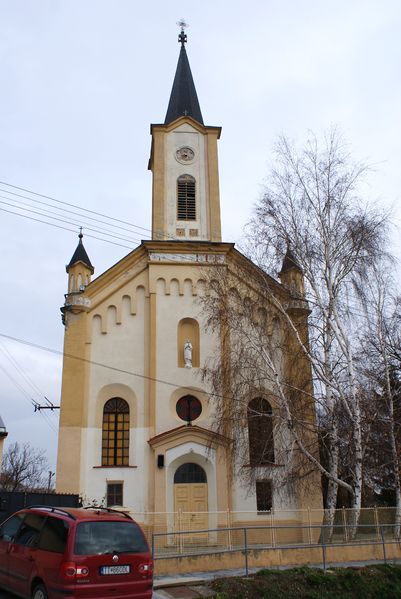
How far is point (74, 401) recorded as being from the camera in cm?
2205

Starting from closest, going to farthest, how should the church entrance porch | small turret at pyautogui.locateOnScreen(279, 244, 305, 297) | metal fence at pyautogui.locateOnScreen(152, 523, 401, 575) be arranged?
metal fence at pyautogui.locateOnScreen(152, 523, 401, 575), small turret at pyautogui.locateOnScreen(279, 244, 305, 297), the church entrance porch

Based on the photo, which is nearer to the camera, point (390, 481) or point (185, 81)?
point (390, 481)

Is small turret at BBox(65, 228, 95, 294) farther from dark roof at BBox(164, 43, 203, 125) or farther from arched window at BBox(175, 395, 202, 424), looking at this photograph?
dark roof at BBox(164, 43, 203, 125)

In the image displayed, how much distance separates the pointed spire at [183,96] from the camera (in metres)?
30.9

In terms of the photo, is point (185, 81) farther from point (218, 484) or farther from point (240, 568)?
point (240, 568)

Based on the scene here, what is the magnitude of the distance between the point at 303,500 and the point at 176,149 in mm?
17576

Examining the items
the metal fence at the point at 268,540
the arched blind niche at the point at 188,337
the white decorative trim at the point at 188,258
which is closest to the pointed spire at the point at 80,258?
the white decorative trim at the point at 188,258

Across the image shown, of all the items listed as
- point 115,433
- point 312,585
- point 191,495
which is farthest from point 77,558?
point 115,433

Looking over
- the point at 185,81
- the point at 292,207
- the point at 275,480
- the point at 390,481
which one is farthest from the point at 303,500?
the point at 185,81

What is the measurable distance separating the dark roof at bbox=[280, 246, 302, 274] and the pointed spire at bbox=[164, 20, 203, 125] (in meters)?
13.1

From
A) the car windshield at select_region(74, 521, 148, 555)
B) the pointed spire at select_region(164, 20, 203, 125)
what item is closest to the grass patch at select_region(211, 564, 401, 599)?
the car windshield at select_region(74, 521, 148, 555)

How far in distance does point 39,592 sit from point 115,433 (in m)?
14.4

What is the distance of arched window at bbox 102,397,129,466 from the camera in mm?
22047

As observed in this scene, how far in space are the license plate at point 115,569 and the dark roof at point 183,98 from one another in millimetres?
Result: 24667
